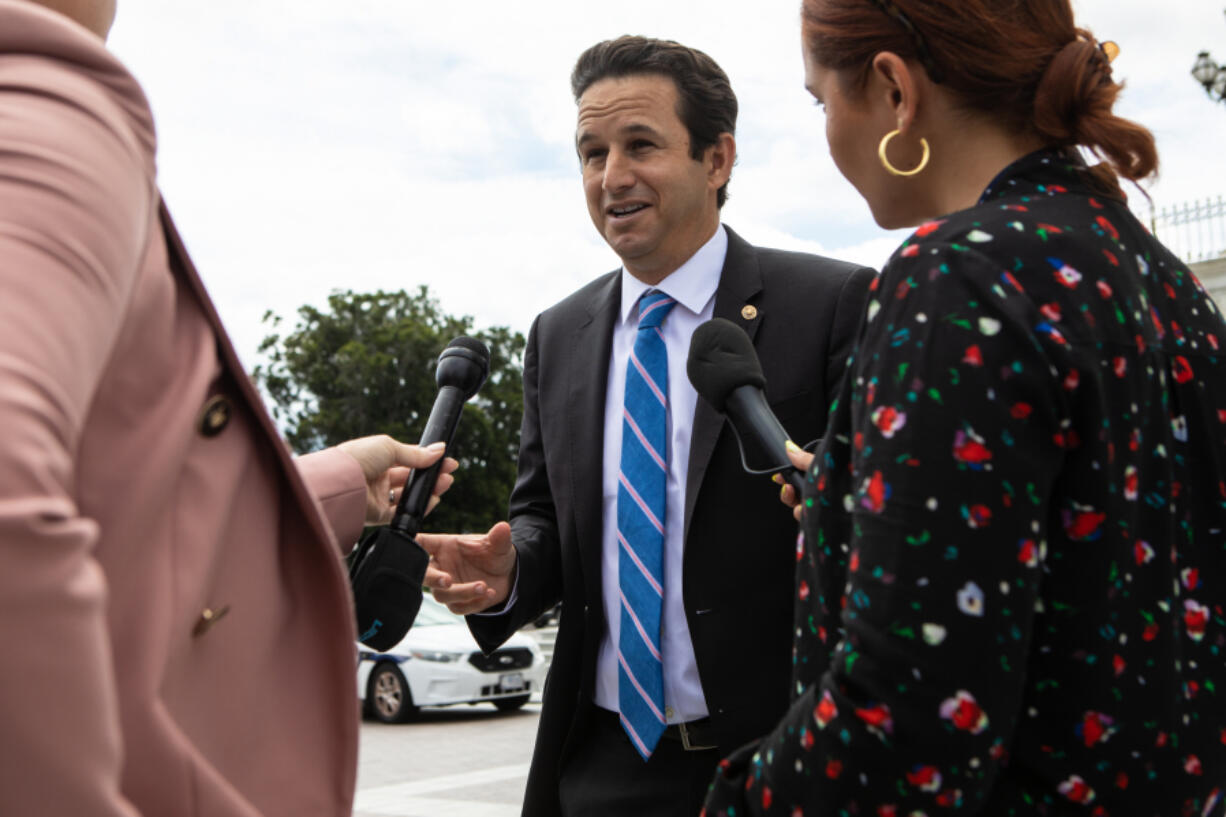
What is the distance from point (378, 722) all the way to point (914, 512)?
1333 centimetres

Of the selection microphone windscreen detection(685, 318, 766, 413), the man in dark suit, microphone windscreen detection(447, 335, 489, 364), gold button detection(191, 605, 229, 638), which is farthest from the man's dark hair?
gold button detection(191, 605, 229, 638)

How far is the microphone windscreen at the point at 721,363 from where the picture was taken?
2.12m

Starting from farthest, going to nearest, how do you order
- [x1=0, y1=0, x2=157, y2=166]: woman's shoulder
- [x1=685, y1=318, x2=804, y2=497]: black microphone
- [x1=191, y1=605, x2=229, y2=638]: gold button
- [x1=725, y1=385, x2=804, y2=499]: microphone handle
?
1. [x1=685, y1=318, x2=804, y2=497]: black microphone
2. [x1=725, y1=385, x2=804, y2=499]: microphone handle
3. [x1=191, y1=605, x2=229, y2=638]: gold button
4. [x1=0, y1=0, x2=157, y2=166]: woman's shoulder

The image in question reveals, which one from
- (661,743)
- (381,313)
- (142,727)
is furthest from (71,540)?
(381,313)

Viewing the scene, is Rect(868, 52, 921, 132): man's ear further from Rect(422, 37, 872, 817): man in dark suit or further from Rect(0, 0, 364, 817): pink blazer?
Rect(422, 37, 872, 817): man in dark suit

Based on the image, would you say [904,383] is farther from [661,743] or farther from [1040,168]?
[661,743]

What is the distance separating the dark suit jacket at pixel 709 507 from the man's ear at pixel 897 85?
2.97 ft

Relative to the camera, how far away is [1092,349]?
4.18 ft

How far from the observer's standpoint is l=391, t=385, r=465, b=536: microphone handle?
2.22 metres

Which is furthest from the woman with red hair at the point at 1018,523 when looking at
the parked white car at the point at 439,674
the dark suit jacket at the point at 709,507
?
the parked white car at the point at 439,674

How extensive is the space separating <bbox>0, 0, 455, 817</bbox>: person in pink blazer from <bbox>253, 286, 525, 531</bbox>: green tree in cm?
4235

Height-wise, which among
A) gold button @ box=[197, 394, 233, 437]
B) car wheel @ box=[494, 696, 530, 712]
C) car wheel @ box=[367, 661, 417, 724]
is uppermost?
gold button @ box=[197, 394, 233, 437]

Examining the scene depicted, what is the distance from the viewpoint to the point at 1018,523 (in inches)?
48.3

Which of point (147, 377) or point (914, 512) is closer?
point (147, 377)
